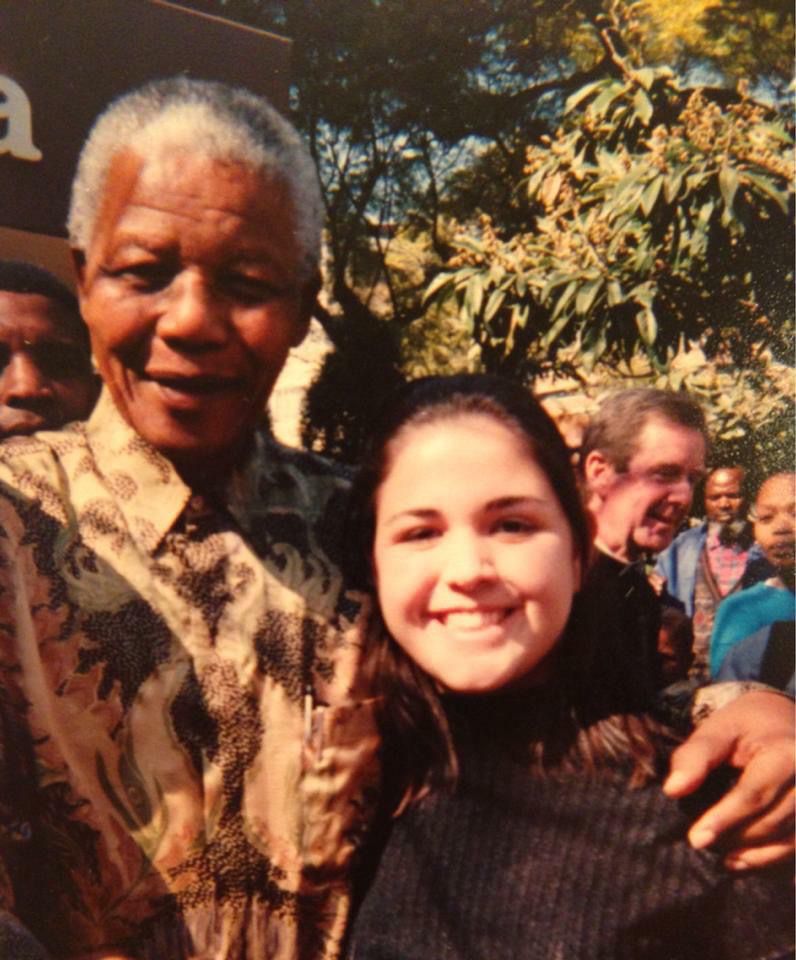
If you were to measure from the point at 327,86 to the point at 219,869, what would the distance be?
0.72 metres

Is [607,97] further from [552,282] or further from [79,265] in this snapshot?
[79,265]

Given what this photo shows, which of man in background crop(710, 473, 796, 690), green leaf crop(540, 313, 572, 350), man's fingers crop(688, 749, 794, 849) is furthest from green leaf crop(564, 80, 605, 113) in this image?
man's fingers crop(688, 749, 794, 849)

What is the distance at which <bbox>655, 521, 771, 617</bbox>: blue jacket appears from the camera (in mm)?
1044

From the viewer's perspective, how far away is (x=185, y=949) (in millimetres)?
855

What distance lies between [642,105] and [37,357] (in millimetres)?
636

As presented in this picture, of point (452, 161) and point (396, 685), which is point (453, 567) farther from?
point (452, 161)

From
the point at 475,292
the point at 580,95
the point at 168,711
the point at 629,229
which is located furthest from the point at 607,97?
the point at 168,711

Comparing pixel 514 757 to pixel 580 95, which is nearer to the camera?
pixel 514 757

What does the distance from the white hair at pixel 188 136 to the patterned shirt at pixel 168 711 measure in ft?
0.61

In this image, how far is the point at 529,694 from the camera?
905 millimetres

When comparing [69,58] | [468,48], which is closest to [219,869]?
[69,58]

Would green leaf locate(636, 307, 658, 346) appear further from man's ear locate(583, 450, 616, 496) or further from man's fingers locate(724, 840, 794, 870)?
man's fingers locate(724, 840, 794, 870)

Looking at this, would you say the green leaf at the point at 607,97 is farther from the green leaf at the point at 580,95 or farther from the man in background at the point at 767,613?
the man in background at the point at 767,613

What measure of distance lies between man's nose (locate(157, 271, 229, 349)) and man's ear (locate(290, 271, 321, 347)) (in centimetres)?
8
